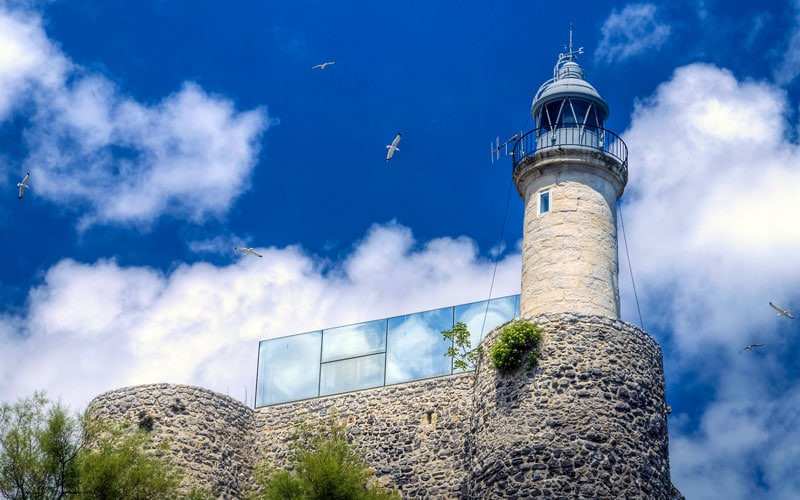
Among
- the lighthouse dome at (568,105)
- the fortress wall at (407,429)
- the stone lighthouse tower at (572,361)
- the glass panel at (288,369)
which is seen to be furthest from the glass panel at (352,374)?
the lighthouse dome at (568,105)

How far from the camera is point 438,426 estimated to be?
39156mm

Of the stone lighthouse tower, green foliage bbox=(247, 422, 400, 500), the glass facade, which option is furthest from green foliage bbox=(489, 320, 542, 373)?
green foliage bbox=(247, 422, 400, 500)

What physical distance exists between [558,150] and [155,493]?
12.7 m

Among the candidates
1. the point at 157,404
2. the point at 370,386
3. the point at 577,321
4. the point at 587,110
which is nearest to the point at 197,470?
the point at 157,404

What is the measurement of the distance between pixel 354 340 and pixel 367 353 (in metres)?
0.66

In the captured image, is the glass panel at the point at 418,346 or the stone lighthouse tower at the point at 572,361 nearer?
the stone lighthouse tower at the point at 572,361

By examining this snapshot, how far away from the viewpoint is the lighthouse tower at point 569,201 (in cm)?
3800

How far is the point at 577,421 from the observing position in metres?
34.9

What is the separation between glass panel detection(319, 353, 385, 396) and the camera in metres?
41.6

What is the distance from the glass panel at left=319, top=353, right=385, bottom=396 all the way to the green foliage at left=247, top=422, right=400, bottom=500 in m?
3.02

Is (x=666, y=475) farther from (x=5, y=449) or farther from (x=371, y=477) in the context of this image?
(x=5, y=449)

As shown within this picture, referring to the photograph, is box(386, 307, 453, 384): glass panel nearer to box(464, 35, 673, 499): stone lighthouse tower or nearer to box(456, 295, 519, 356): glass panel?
box(456, 295, 519, 356): glass panel

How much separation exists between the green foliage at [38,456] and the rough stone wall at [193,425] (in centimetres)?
368

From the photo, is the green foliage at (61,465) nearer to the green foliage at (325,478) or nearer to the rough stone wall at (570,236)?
the green foliage at (325,478)
